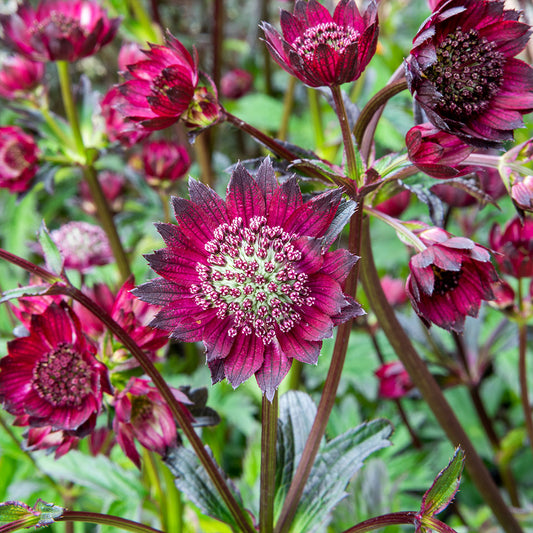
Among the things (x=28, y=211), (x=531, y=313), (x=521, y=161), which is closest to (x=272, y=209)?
(x=521, y=161)

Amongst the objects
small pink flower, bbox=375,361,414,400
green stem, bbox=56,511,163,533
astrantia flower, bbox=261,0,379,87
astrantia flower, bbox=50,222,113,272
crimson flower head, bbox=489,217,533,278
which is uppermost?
astrantia flower, bbox=50,222,113,272

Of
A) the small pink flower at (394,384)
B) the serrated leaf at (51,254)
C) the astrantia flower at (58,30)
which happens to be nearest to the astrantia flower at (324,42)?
the serrated leaf at (51,254)

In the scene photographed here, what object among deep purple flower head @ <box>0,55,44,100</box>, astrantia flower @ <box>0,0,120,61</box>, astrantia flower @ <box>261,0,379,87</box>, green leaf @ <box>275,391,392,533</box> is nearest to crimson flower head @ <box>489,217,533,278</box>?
green leaf @ <box>275,391,392,533</box>

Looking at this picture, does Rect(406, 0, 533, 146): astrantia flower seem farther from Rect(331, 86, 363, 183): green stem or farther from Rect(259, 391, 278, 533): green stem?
Rect(259, 391, 278, 533): green stem

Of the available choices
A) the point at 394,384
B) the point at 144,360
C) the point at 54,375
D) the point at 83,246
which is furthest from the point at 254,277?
the point at 83,246

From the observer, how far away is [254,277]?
1.63 feet

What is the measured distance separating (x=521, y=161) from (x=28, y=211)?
1284 mm

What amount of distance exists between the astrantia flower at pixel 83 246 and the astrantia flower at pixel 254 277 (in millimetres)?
716

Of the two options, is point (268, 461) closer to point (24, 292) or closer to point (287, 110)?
point (24, 292)

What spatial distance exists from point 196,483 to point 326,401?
0.18m

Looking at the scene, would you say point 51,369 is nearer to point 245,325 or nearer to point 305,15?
point 245,325

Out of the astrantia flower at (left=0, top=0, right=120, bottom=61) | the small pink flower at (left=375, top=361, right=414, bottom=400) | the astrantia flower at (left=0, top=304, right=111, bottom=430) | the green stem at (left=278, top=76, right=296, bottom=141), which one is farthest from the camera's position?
the green stem at (left=278, top=76, right=296, bottom=141)

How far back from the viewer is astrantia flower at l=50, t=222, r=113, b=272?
3.77 feet

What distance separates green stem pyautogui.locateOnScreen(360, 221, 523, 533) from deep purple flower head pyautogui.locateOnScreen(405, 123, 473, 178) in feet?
0.42
